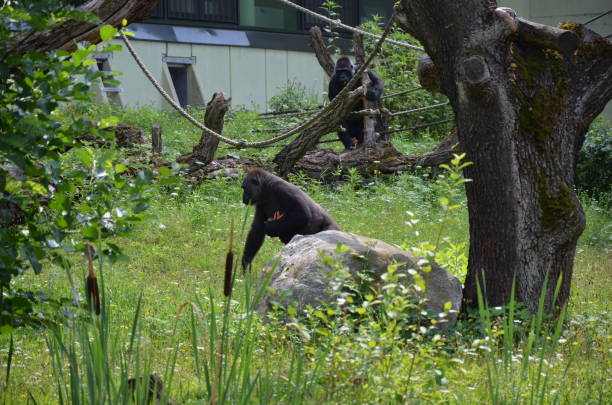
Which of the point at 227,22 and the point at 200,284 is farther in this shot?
the point at 227,22

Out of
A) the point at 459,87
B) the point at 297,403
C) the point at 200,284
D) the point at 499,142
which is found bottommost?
the point at 200,284

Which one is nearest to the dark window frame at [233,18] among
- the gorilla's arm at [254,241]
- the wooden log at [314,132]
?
the wooden log at [314,132]

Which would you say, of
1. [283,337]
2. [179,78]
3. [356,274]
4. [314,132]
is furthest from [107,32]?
[179,78]

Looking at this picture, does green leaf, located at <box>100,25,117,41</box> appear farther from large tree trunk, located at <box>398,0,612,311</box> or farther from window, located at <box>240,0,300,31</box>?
window, located at <box>240,0,300,31</box>

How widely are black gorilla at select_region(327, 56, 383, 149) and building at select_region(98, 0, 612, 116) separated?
13.9ft

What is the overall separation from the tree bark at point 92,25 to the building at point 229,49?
1050cm

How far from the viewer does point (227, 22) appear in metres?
17.1

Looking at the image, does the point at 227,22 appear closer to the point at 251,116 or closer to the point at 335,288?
the point at 251,116

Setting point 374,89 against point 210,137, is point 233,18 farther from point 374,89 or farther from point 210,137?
point 210,137

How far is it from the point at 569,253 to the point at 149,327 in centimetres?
258

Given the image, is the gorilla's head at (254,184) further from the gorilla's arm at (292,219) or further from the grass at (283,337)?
the grass at (283,337)

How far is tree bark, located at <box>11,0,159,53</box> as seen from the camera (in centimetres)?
439

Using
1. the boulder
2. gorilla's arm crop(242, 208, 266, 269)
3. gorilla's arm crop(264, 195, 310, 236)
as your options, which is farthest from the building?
the boulder

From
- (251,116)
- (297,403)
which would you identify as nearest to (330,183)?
(251,116)
